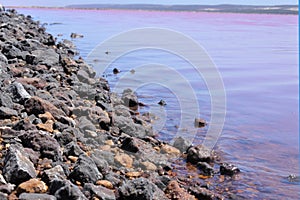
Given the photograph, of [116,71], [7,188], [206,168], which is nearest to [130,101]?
[206,168]

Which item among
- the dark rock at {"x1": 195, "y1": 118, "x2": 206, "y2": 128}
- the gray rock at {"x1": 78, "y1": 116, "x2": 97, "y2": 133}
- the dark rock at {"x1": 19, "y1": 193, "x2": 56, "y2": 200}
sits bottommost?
the dark rock at {"x1": 195, "y1": 118, "x2": 206, "y2": 128}

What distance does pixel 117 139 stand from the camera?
5.42m

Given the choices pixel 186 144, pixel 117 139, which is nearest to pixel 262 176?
pixel 186 144

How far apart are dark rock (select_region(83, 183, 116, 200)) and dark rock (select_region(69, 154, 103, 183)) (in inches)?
5.4

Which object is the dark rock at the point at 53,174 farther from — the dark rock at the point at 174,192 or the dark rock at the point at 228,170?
the dark rock at the point at 228,170

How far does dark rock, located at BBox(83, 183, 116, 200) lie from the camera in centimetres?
354

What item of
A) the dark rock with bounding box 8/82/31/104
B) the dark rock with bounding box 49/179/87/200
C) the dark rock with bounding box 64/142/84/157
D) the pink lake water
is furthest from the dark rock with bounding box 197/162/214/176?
the dark rock with bounding box 8/82/31/104

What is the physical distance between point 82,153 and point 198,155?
1.80 metres

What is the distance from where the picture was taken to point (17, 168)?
3428mm

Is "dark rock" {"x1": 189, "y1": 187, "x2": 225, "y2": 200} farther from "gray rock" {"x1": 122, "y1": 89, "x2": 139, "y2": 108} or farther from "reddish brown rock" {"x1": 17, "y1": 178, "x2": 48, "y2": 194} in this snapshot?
"gray rock" {"x1": 122, "y1": 89, "x2": 139, "y2": 108}

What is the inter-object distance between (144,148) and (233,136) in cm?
206

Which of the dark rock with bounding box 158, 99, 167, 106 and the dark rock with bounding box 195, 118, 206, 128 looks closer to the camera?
the dark rock with bounding box 195, 118, 206, 128

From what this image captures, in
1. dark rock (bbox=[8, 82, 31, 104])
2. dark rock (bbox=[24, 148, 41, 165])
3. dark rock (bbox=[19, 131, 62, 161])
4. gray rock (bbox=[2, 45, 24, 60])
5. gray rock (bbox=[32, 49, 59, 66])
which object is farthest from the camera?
gray rock (bbox=[32, 49, 59, 66])

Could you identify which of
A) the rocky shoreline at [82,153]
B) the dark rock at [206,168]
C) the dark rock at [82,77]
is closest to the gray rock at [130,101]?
the rocky shoreline at [82,153]
